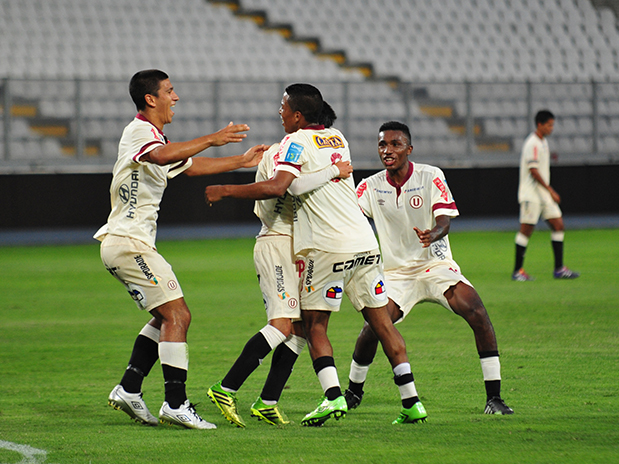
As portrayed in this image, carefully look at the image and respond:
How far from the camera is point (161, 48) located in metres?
22.8

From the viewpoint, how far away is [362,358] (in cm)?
536

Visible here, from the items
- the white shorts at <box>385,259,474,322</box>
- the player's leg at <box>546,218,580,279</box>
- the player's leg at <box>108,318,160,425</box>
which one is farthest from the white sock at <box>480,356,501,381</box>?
the player's leg at <box>546,218,580,279</box>

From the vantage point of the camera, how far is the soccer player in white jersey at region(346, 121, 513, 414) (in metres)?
5.22

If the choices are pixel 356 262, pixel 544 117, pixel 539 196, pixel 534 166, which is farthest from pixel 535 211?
pixel 356 262

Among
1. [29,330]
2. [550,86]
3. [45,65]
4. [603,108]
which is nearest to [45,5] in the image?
[45,65]

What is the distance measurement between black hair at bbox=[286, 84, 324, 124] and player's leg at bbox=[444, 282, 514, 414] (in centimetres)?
139

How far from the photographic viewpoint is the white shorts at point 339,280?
491 cm

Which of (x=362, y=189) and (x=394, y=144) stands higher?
(x=394, y=144)

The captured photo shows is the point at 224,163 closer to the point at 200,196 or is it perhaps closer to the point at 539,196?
the point at 539,196

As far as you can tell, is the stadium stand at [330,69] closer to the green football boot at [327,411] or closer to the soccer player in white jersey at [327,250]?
the soccer player in white jersey at [327,250]

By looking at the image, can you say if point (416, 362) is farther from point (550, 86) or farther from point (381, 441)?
point (550, 86)

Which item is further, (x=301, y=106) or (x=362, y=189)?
(x=362, y=189)

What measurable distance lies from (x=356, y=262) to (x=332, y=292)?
22 cm

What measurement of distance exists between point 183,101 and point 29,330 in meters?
12.3
